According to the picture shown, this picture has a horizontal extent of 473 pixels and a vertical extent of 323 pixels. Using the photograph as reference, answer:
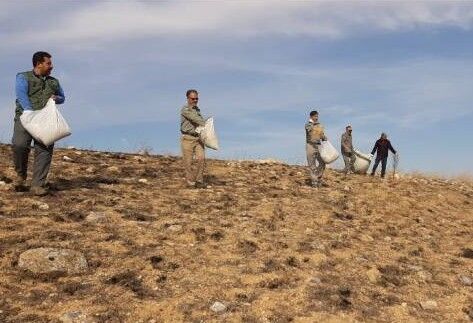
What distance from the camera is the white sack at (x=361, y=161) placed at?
18.5 metres

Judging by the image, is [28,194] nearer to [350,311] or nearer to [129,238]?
[129,238]

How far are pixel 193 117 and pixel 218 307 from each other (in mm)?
5367

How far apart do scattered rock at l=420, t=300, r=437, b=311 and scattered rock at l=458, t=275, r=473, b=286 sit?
1.07 m

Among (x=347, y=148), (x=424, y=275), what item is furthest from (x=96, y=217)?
(x=347, y=148)

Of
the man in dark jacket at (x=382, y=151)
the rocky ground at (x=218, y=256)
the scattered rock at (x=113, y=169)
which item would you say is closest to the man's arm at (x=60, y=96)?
the rocky ground at (x=218, y=256)

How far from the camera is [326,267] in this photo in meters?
6.84

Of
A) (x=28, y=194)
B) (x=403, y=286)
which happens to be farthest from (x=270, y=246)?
(x=28, y=194)

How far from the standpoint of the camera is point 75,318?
4.96 meters

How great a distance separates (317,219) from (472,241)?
8.59 ft

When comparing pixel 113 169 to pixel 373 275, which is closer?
pixel 373 275

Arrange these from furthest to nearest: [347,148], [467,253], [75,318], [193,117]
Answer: [347,148]
[193,117]
[467,253]
[75,318]

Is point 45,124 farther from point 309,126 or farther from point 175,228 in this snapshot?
point 309,126

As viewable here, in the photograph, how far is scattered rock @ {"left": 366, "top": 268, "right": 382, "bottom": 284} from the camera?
6640 millimetres

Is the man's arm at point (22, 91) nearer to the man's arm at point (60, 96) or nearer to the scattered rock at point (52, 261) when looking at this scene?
the man's arm at point (60, 96)
